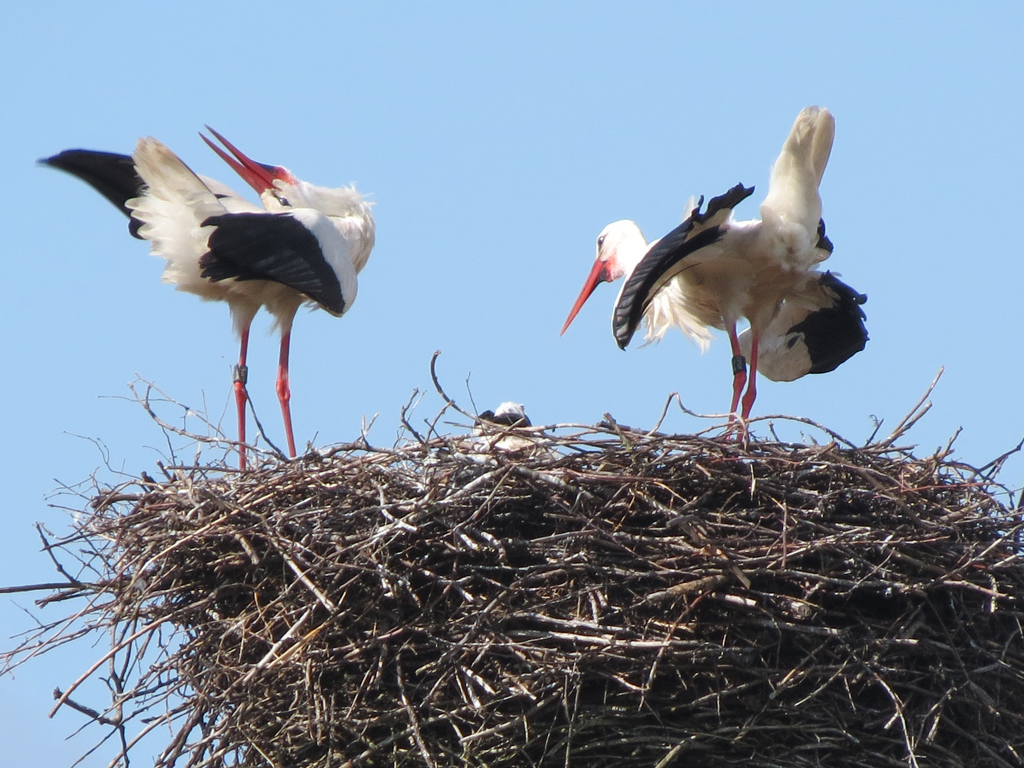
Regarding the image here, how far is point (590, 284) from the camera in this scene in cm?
764

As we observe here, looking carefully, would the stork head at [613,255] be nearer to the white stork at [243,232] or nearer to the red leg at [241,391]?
the white stork at [243,232]

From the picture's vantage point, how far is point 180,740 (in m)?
4.76

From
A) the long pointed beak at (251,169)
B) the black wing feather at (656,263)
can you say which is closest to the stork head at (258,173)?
the long pointed beak at (251,169)

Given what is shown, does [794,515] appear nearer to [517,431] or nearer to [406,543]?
[517,431]

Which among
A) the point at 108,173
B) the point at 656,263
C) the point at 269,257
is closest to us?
the point at 656,263

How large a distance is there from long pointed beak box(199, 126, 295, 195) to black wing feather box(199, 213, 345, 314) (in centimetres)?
81

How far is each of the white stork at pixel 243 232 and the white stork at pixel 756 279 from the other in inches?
49.3

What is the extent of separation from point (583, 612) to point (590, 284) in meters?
3.27

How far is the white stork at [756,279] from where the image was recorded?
6281mm

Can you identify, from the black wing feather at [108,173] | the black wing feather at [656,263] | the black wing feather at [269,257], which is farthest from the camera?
the black wing feather at [108,173]

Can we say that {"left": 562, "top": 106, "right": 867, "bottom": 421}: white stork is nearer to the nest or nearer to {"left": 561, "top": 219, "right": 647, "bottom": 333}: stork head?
{"left": 561, "top": 219, "right": 647, "bottom": 333}: stork head

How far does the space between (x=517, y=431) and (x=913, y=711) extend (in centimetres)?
144

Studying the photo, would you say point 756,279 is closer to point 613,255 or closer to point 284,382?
point 613,255

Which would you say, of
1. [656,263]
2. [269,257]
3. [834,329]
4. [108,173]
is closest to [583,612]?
[656,263]
